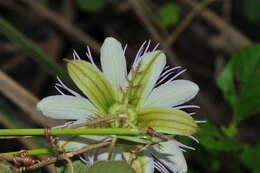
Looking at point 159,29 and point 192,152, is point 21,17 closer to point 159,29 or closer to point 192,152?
point 159,29

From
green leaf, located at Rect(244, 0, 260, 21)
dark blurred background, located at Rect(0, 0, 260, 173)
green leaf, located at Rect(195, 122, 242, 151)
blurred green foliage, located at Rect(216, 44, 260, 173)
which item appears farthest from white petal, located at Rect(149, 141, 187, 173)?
green leaf, located at Rect(244, 0, 260, 21)

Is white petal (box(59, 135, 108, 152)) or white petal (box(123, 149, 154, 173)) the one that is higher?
white petal (box(59, 135, 108, 152))

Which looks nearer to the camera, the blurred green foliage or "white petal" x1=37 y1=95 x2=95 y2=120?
"white petal" x1=37 y1=95 x2=95 y2=120

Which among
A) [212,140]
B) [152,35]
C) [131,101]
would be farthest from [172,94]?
[152,35]

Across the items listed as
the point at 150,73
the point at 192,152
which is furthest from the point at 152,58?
the point at 192,152

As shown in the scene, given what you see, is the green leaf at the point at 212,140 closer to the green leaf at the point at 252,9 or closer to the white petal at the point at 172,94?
the white petal at the point at 172,94

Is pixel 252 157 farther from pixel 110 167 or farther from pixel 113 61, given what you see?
pixel 110 167

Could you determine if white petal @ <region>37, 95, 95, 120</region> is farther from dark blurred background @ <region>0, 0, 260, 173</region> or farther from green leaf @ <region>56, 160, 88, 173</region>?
dark blurred background @ <region>0, 0, 260, 173</region>
